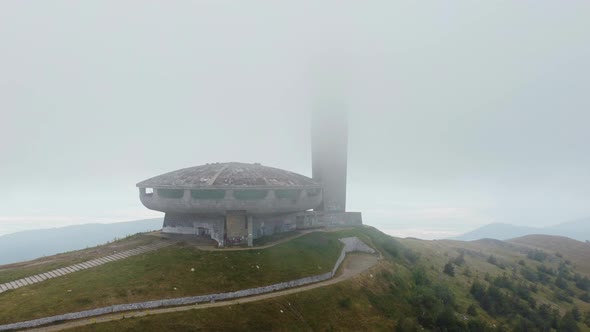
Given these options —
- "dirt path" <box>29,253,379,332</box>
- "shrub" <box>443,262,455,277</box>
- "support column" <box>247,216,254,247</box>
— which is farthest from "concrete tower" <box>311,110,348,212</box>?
"support column" <box>247,216,254,247</box>

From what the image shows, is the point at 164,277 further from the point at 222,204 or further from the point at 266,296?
the point at 222,204

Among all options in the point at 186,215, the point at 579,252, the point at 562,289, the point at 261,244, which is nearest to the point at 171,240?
the point at 186,215

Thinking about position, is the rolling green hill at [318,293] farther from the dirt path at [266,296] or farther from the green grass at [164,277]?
the dirt path at [266,296]

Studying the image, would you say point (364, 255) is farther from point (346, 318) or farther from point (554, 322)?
point (554, 322)

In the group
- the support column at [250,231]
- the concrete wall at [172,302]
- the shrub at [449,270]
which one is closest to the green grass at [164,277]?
the concrete wall at [172,302]

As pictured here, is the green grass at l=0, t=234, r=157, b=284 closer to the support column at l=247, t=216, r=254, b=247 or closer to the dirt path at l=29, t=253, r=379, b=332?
the support column at l=247, t=216, r=254, b=247

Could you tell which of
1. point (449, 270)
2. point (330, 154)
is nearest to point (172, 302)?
point (330, 154)
